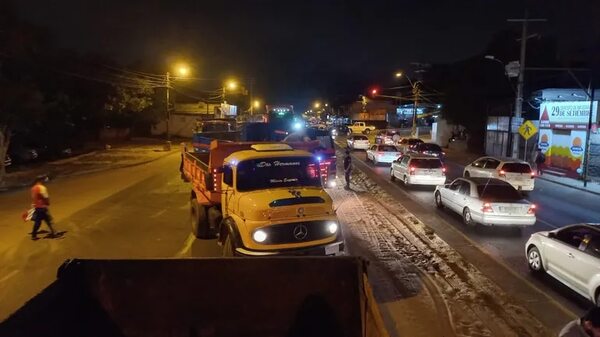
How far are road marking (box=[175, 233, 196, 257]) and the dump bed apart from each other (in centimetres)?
561

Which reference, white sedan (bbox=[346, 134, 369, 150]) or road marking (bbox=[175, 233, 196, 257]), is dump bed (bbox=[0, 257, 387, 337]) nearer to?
road marking (bbox=[175, 233, 196, 257])

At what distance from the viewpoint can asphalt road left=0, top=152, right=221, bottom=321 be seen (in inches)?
421

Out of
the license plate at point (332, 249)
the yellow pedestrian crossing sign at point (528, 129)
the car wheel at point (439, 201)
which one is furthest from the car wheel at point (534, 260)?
the yellow pedestrian crossing sign at point (528, 129)

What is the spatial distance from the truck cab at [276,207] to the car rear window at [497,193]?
638cm

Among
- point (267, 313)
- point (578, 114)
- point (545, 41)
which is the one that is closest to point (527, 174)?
point (578, 114)

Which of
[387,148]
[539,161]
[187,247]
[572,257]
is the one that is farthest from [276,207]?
[387,148]

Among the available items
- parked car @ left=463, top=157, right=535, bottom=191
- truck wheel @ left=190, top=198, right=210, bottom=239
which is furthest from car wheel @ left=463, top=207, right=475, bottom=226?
parked car @ left=463, top=157, right=535, bottom=191

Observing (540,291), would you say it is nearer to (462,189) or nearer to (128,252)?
(462,189)

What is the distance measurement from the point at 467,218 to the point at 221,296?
35.7 feet

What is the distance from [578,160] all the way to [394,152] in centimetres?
1077

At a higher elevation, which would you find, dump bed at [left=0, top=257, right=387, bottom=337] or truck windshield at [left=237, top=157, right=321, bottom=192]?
truck windshield at [left=237, top=157, right=321, bottom=192]

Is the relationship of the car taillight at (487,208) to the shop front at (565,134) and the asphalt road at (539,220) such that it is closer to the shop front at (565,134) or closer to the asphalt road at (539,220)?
the asphalt road at (539,220)

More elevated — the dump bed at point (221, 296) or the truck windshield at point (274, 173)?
the truck windshield at point (274, 173)

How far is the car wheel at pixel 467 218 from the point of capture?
50.3 feet
